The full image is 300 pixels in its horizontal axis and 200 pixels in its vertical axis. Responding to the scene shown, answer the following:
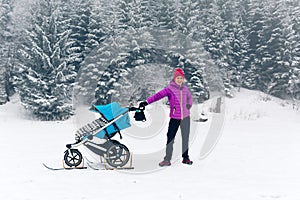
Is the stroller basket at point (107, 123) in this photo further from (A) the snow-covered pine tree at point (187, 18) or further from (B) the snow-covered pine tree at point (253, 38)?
(B) the snow-covered pine tree at point (253, 38)

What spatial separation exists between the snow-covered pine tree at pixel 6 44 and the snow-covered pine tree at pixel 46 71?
815 centimetres

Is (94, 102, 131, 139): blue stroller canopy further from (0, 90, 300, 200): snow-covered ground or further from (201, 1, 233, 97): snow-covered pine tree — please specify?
(201, 1, 233, 97): snow-covered pine tree

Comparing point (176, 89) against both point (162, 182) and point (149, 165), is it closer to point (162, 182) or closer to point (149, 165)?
point (149, 165)

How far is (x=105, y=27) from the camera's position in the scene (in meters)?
27.1

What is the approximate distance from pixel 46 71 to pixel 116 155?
17.2 m

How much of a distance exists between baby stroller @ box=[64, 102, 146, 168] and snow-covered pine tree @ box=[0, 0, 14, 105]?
2573cm

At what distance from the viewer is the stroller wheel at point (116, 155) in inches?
258

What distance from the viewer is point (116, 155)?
658 centimetres

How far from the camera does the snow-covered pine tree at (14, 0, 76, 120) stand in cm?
2134

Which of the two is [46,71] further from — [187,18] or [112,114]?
[112,114]

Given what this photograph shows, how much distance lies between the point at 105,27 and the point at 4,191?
922 inches

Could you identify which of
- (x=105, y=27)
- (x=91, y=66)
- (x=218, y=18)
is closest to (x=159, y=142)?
(x=91, y=66)

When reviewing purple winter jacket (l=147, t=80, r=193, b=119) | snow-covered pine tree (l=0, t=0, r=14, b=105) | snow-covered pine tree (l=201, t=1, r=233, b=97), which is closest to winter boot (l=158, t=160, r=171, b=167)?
purple winter jacket (l=147, t=80, r=193, b=119)

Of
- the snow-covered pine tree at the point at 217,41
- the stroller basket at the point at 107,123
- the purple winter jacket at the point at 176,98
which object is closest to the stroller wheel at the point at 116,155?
the stroller basket at the point at 107,123
